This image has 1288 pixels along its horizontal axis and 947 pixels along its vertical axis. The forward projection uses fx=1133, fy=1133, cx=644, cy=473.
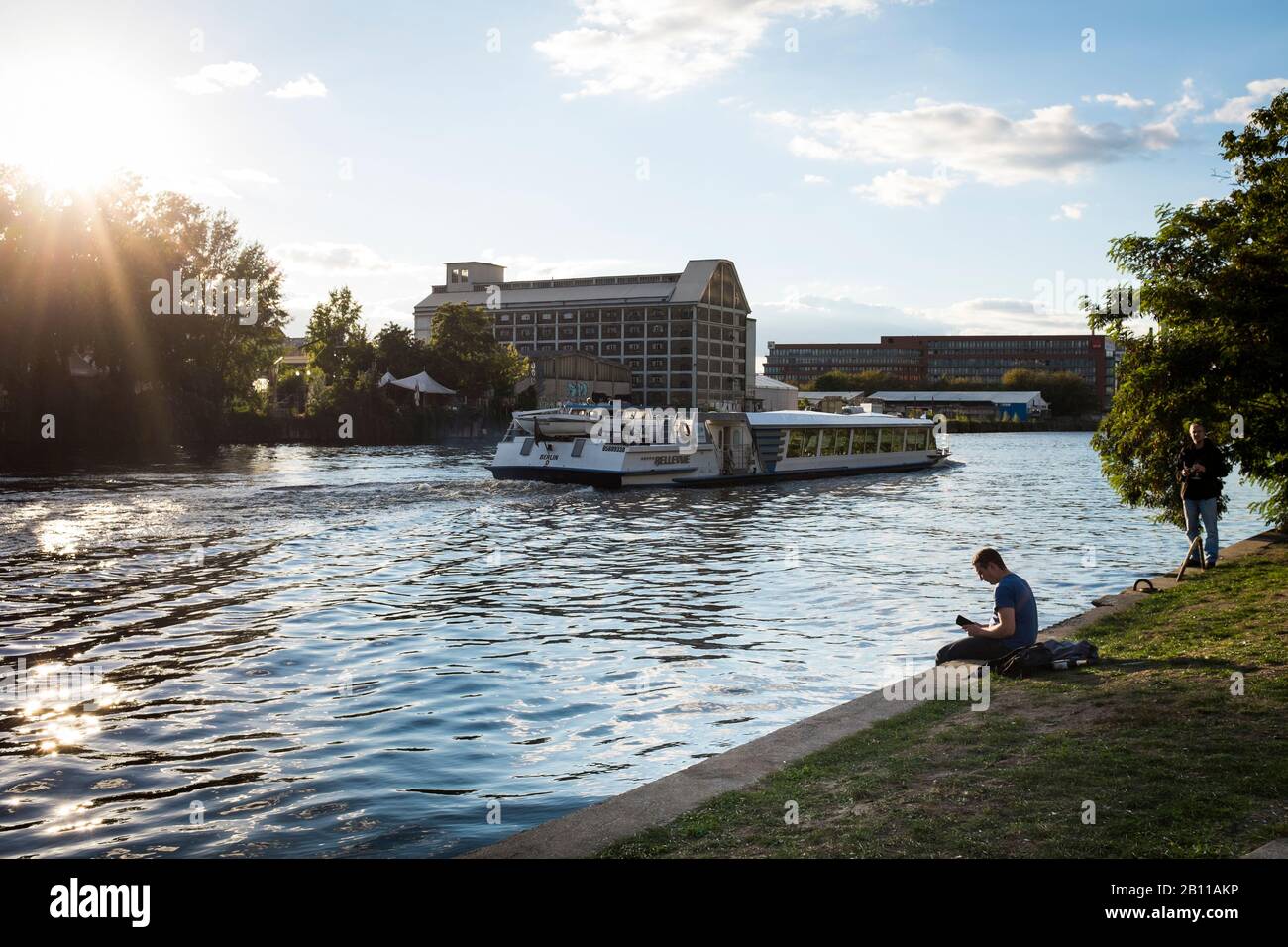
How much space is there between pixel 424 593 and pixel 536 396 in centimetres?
9267

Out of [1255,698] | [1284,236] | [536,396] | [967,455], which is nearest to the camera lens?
[1255,698]

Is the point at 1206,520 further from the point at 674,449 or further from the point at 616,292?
the point at 616,292

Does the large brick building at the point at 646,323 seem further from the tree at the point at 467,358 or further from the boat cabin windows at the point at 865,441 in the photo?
the boat cabin windows at the point at 865,441

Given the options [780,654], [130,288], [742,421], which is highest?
[130,288]

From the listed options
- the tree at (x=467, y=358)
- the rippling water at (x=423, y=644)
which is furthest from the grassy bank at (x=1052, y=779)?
the tree at (x=467, y=358)

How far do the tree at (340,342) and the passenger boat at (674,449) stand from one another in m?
51.5

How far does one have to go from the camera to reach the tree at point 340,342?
104 m

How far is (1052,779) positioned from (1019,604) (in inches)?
190

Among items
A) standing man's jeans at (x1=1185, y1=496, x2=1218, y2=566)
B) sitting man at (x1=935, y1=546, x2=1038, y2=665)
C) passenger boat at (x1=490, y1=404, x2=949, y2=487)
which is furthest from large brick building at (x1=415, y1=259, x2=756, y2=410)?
sitting man at (x1=935, y1=546, x2=1038, y2=665)

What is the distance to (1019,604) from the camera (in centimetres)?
1242

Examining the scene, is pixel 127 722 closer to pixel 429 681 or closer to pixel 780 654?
pixel 429 681

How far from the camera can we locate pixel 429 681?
43.8 ft
